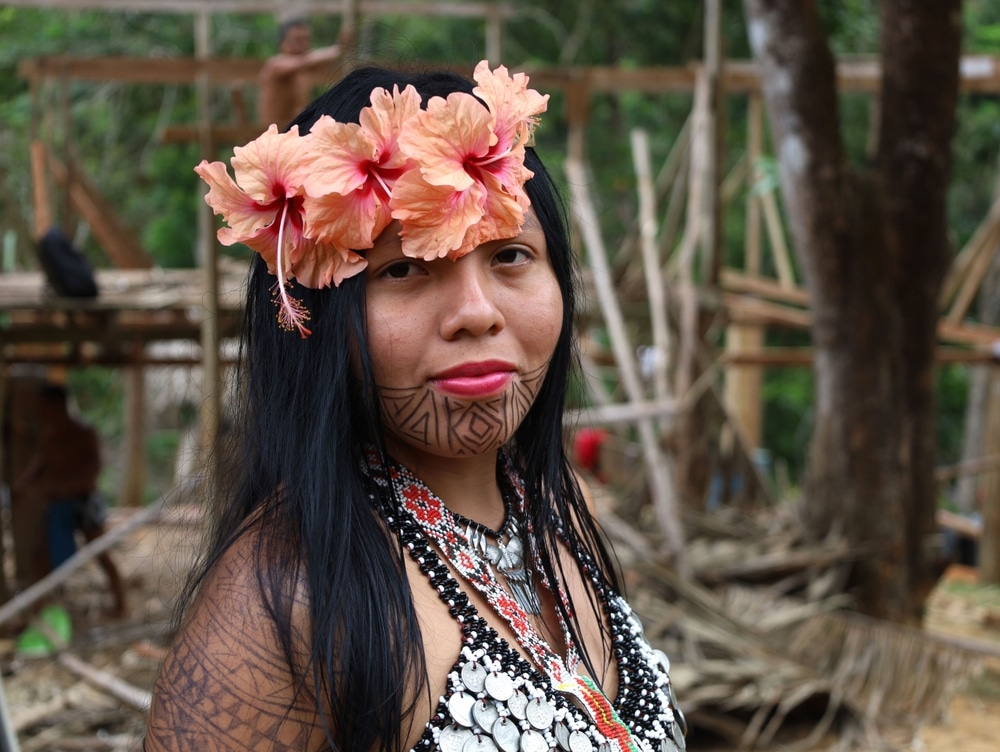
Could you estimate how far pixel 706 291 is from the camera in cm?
704

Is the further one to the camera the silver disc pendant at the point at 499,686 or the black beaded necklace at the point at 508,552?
the black beaded necklace at the point at 508,552

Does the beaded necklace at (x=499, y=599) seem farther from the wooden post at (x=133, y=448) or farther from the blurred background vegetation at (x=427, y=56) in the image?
the blurred background vegetation at (x=427, y=56)

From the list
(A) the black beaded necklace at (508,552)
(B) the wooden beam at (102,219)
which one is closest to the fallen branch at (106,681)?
(A) the black beaded necklace at (508,552)

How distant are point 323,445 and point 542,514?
1.44ft

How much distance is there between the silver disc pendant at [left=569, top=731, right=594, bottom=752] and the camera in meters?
1.33

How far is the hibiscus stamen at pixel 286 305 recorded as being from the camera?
133 cm

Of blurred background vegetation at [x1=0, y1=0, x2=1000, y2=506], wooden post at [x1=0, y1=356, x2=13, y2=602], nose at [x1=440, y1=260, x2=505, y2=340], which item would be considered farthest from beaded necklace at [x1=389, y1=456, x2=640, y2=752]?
blurred background vegetation at [x1=0, y1=0, x2=1000, y2=506]

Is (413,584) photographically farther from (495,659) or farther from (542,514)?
(542,514)

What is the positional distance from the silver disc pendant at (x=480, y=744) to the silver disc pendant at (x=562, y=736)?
0.09 meters

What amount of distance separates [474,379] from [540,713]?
1.29 feet

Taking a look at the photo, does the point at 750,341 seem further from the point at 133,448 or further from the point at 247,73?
the point at 133,448

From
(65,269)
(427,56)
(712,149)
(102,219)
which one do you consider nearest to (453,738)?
(65,269)

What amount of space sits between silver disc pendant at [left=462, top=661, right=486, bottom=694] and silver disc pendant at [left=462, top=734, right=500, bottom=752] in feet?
0.17

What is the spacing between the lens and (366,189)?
1315 millimetres
